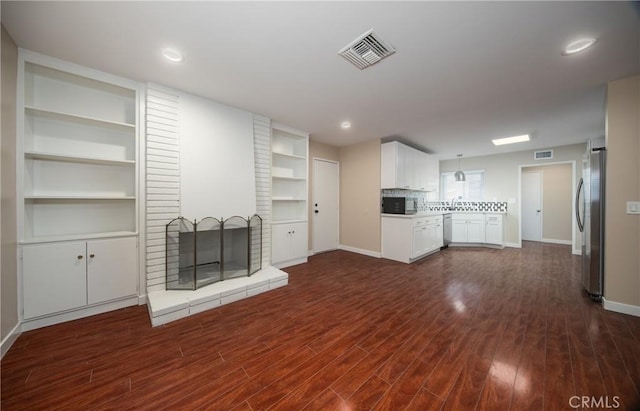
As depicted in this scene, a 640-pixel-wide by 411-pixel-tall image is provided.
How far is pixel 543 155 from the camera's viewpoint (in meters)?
5.63

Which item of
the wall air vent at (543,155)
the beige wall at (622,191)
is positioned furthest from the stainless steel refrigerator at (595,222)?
the wall air vent at (543,155)

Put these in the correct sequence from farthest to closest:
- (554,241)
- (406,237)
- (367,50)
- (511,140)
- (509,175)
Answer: (554,241) → (509,175) → (511,140) → (406,237) → (367,50)

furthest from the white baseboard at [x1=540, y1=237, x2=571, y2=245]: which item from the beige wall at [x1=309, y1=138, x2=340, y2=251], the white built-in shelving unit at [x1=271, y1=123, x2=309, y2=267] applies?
the white built-in shelving unit at [x1=271, y1=123, x2=309, y2=267]

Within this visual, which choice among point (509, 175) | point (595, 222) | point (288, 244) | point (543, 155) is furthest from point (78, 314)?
point (543, 155)

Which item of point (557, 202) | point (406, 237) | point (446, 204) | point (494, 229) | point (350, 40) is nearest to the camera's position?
point (350, 40)

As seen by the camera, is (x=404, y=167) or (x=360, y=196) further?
(x=360, y=196)

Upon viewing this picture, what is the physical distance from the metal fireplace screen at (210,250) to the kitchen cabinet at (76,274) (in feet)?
1.35

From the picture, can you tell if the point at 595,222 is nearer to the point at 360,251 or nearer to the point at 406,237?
the point at 406,237

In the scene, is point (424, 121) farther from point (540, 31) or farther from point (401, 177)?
point (540, 31)

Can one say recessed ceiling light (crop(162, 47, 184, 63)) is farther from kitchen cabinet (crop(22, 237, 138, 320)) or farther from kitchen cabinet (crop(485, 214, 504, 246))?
kitchen cabinet (crop(485, 214, 504, 246))

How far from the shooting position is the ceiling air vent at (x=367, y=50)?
6.35ft

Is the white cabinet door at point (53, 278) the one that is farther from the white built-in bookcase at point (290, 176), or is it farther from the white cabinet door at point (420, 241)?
the white cabinet door at point (420, 241)

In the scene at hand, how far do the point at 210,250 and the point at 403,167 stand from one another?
4.19 m

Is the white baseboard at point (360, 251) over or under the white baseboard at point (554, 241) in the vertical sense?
under
